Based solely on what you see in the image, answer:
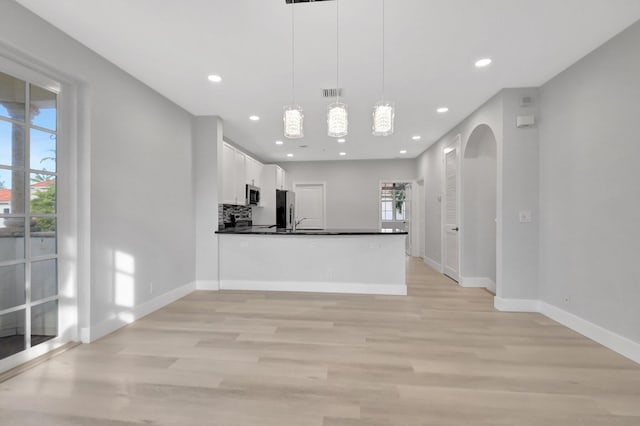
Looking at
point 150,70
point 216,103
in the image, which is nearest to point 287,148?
point 216,103

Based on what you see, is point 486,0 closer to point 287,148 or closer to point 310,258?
point 310,258

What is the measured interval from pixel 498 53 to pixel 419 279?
373 centimetres

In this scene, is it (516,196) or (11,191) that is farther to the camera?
(516,196)

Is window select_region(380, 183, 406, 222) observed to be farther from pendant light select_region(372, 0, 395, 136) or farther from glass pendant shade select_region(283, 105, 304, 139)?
glass pendant shade select_region(283, 105, 304, 139)

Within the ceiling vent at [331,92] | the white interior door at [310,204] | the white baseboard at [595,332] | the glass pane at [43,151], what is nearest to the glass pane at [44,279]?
the glass pane at [43,151]

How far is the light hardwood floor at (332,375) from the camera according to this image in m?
1.71

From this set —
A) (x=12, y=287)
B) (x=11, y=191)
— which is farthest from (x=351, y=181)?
(x=12, y=287)

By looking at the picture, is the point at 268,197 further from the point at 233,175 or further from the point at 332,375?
the point at 332,375

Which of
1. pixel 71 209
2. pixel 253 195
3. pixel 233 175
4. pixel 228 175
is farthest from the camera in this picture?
pixel 253 195

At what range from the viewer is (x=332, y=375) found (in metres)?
2.12

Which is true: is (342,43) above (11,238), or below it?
above

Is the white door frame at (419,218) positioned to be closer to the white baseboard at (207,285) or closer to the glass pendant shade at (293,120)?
the white baseboard at (207,285)

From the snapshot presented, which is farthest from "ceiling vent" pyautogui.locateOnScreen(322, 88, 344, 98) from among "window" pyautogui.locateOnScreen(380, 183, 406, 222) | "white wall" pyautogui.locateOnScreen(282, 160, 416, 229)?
"window" pyautogui.locateOnScreen(380, 183, 406, 222)

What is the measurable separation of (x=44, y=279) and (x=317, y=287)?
10.2ft
